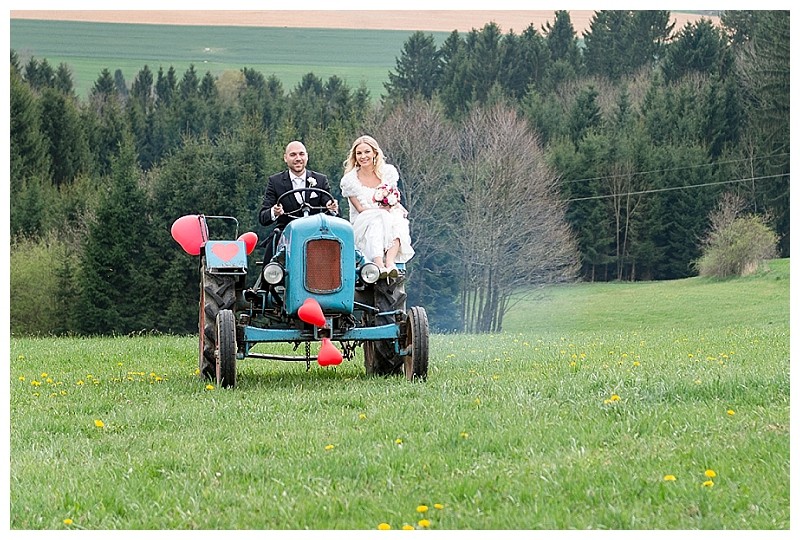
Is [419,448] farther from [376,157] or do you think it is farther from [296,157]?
[376,157]

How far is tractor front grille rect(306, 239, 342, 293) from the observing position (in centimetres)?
677

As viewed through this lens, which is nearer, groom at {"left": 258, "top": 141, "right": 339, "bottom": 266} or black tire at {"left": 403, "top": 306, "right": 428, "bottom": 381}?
black tire at {"left": 403, "top": 306, "right": 428, "bottom": 381}

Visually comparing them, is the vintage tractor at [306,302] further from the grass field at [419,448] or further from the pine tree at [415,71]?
the pine tree at [415,71]

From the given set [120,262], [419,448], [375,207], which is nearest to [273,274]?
[375,207]

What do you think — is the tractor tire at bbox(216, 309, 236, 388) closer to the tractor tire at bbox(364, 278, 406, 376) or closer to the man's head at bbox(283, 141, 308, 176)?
the tractor tire at bbox(364, 278, 406, 376)

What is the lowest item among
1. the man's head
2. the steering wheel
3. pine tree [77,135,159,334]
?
pine tree [77,135,159,334]

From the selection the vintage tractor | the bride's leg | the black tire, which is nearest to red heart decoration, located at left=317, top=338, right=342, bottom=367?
the vintage tractor

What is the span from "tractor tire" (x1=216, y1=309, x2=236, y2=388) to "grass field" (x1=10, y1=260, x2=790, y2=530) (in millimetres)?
155

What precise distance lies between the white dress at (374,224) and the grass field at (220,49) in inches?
738

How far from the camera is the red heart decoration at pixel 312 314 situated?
6.54 m

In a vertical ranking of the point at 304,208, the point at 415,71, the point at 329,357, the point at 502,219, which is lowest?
the point at 329,357

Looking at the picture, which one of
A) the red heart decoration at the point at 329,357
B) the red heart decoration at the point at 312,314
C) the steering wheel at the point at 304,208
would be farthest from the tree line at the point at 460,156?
the red heart decoration at the point at 329,357

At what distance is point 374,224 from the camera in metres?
7.69

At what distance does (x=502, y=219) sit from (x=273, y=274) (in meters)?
20.0
